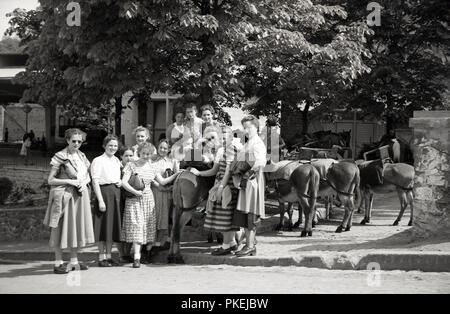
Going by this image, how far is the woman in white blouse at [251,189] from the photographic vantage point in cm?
980

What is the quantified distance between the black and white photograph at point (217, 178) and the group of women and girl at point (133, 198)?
0.9 inches

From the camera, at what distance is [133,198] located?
32.8 feet

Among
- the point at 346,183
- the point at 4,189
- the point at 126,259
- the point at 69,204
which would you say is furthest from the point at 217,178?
the point at 4,189

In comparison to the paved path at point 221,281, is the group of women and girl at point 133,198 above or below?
above

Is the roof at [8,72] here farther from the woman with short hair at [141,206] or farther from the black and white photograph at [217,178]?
the woman with short hair at [141,206]

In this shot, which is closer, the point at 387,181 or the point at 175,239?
the point at 175,239

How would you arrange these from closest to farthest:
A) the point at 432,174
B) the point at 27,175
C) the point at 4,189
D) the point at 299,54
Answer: the point at 432,174 → the point at 299,54 → the point at 4,189 → the point at 27,175

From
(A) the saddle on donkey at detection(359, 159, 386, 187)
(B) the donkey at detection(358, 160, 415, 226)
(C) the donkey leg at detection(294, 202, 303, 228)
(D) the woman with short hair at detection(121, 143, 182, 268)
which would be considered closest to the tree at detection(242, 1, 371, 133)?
(A) the saddle on donkey at detection(359, 159, 386, 187)

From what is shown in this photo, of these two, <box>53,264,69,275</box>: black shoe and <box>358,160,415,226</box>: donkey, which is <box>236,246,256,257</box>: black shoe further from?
<box>358,160,415,226</box>: donkey

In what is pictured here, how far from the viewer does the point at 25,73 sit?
16625mm

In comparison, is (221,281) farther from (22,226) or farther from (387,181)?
(387,181)

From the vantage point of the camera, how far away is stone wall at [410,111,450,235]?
31.3ft

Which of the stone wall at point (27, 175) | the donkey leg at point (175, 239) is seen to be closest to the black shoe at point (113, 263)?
the donkey leg at point (175, 239)

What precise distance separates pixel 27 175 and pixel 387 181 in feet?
44.3
